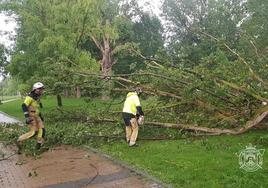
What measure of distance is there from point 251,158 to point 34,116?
5664 millimetres

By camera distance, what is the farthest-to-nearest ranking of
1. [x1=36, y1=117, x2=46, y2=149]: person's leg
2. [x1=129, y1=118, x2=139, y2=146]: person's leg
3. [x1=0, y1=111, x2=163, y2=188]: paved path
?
[x1=36, y1=117, x2=46, y2=149]: person's leg
[x1=129, y1=118, x2=139, y2=146]: person's leg
[x1=0, y1=111, x2=163, y2=188]: paved path

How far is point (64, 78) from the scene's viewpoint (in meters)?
13.9

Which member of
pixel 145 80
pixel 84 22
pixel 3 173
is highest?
pixel 84 22

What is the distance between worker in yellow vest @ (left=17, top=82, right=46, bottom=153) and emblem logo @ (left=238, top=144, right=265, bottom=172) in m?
5.21

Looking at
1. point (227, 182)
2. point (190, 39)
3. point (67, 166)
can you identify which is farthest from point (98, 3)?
point (190, 39)

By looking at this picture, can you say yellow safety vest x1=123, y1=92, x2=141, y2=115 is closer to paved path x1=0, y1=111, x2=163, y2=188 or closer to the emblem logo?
paved path x1=0, y1=111, x2=163, y2=188

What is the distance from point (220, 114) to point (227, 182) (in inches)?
199

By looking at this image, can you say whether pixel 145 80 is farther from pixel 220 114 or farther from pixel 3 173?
pixel 3 173

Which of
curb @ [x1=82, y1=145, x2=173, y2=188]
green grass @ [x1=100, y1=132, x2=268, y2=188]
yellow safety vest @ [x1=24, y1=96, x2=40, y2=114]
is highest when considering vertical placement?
yellow safety vest @ [x1=24, y1=96, x2=40, y2=114]

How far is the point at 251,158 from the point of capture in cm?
830

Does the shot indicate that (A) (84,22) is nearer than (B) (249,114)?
No

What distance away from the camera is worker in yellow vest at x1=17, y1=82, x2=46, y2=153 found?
35.0ft

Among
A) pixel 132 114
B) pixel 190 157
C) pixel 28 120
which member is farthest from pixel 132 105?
pixel 28 120

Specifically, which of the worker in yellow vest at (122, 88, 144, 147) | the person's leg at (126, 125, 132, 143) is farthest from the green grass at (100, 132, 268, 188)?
the worker in yellow vest at (122, 88, 144, 147)
